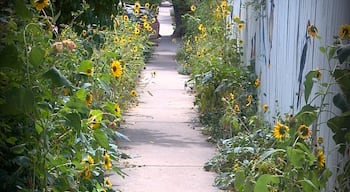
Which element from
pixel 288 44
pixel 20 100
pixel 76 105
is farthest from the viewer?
pixel 288 44

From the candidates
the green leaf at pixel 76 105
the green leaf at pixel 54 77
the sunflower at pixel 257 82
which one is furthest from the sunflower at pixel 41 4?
the sunflower at pixel 257 82

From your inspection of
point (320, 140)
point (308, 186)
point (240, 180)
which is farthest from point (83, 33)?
point (308, 186)

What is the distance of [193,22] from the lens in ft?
51.1

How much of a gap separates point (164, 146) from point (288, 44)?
2.28 metres

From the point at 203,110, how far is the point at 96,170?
4.97m

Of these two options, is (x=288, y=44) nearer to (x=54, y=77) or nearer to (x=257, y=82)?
(x=257, y=82)

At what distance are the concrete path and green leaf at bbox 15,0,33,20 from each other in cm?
290

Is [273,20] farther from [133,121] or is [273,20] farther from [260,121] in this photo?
[133,121]

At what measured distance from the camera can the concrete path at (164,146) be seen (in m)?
6.73

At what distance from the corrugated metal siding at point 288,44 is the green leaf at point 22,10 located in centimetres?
200

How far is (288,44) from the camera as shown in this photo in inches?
264

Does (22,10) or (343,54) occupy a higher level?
(22,10)

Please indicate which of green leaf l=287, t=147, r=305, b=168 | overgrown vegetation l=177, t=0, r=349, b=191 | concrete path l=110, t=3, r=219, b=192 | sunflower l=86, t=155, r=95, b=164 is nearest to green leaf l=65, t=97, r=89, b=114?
sunflower l=86, t=155, r=95, b=164

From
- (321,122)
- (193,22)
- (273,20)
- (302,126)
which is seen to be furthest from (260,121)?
(193,22)
